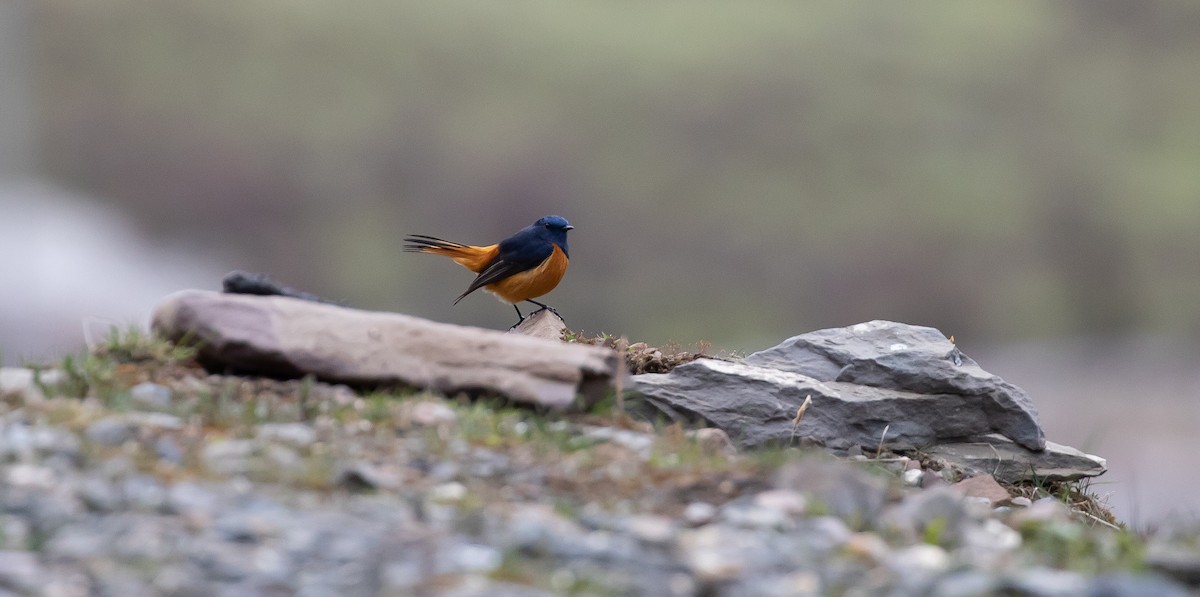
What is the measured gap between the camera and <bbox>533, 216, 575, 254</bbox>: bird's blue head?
9227 millimetres

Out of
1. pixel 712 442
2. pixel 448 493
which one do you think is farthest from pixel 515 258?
pixel 448 493

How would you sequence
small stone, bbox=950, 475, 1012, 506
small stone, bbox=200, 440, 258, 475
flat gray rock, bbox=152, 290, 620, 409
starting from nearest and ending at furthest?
small stone, bbox=200, 440, 258, 475, flat gray rock, bbox=152, 290, 620, 409, small stone, bbox=950, 475, 1012, 506

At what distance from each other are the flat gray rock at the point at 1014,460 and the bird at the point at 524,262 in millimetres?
3001

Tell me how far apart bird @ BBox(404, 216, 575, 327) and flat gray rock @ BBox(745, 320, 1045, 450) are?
194 centimetres

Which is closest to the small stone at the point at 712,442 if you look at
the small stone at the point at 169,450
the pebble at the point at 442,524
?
the pebble at the point at 442,524

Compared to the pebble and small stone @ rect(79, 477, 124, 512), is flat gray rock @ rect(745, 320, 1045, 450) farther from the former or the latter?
small stone @ rect(79, 477, 124, 512)

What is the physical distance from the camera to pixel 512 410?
568 cm

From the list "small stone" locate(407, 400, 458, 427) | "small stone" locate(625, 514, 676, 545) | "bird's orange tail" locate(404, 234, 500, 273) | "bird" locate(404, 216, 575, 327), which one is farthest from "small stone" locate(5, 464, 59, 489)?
"bird's orange tail" locate(404, 234, 500, 273)

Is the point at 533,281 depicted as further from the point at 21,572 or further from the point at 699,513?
the point at 21,572

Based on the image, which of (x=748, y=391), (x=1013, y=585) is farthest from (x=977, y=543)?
(x=748, y=391)

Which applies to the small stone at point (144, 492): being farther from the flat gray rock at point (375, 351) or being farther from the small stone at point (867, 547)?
the small stone at point (867, 547)

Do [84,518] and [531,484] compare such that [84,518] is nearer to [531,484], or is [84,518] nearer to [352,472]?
[352,472]

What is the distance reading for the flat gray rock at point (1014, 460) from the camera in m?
7.25

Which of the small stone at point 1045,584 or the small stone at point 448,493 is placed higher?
the small stone at point 1045,584
